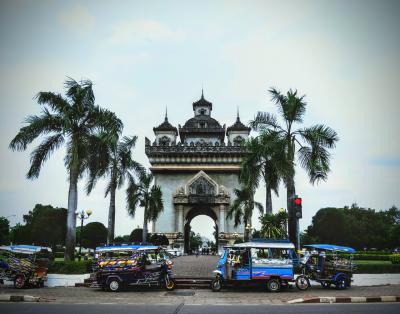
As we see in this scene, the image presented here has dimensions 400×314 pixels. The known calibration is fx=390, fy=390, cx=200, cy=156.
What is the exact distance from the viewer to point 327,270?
57.1 feet

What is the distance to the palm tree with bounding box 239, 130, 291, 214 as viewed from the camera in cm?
2008


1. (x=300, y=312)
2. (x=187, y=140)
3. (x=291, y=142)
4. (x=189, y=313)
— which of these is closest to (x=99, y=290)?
(x=189, y=313)

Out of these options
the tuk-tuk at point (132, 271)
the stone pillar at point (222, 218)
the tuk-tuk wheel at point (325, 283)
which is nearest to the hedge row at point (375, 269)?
the tuk-tuk wheel at point (325, 283)

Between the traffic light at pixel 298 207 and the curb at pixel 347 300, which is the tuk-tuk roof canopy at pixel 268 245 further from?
the curb at pixel 347 300

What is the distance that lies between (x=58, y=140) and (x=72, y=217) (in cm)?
441

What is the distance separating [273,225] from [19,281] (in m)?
14.1

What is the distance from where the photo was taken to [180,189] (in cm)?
5606

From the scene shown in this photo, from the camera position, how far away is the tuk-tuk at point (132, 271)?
16.6 m

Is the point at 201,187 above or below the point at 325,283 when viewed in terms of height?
above

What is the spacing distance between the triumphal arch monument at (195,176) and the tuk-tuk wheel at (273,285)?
36.6m

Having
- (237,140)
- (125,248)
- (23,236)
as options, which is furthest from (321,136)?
(23,236)

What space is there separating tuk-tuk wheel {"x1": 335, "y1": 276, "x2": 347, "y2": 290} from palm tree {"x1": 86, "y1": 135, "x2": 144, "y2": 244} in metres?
13.3

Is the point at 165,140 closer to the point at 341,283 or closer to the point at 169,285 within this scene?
the point at 169,285

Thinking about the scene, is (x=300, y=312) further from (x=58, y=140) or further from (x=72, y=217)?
(x=58, y=140)
